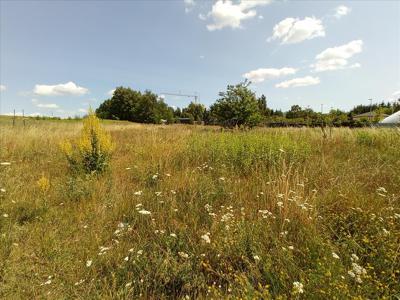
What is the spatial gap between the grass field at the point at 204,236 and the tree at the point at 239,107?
12.0m

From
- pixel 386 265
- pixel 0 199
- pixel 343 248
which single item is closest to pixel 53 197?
pixel 0 199

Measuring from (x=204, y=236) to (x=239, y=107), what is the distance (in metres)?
14.8

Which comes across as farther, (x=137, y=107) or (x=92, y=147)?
(x=137, y=107)

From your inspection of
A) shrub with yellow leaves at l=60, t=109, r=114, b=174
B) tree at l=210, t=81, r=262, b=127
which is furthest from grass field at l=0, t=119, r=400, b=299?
tree at l=210, t=81, r=262, b=127

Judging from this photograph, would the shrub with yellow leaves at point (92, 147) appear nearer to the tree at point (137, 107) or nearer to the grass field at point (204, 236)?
the grass field at point (204, 236)

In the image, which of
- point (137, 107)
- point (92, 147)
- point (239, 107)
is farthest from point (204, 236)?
point (137, 107)

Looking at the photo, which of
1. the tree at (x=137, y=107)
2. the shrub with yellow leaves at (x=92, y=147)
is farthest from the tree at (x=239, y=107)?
the tree at (x=137, y=107)

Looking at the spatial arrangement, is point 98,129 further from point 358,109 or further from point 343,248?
point 358,109

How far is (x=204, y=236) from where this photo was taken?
194 cm

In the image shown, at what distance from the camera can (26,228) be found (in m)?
2.54

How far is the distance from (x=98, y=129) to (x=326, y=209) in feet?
13.5

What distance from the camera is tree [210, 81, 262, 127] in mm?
15945

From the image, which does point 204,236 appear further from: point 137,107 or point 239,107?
point 137,107

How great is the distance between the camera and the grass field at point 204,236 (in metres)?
1.63
